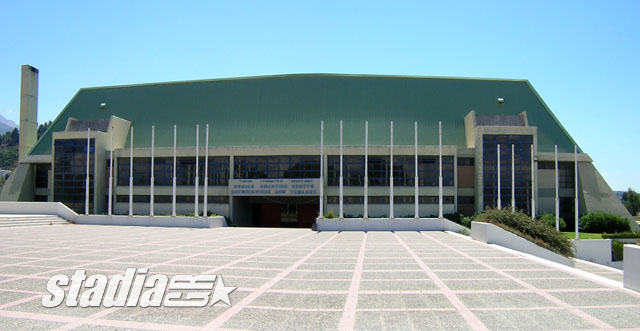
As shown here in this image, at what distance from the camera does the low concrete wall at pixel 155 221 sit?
30.8 metres

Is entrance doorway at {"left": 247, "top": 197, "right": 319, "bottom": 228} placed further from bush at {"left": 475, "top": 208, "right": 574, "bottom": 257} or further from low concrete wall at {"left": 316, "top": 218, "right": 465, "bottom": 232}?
bush at {"left": 475, "top": 208, "right": 574, "bottom": 257}

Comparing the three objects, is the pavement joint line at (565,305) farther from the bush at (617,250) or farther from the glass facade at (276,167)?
the glass facade at (276,167)

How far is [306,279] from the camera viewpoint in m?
11.0

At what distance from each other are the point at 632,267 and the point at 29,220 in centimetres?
3451

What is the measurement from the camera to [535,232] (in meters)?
20.4

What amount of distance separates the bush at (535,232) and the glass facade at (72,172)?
114 ft

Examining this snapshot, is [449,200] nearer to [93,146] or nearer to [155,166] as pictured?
[155,166]

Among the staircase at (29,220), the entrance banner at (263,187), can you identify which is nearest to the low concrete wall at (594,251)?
the entrance banner at (263,187)

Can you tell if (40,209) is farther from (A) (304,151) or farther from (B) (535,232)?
(B) (535,232)

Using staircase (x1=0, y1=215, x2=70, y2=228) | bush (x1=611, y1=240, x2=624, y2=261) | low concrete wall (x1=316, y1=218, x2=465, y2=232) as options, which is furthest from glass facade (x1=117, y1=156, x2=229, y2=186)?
bush (x1=611, y1=240, x2=624, y2=261)

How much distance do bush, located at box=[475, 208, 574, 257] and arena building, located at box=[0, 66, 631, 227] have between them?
1070 cm

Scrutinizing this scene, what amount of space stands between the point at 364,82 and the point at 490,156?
15.4 meters

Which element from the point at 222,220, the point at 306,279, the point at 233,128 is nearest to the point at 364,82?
Result: the point at 233,128

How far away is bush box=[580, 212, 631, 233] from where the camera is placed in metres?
33.9
